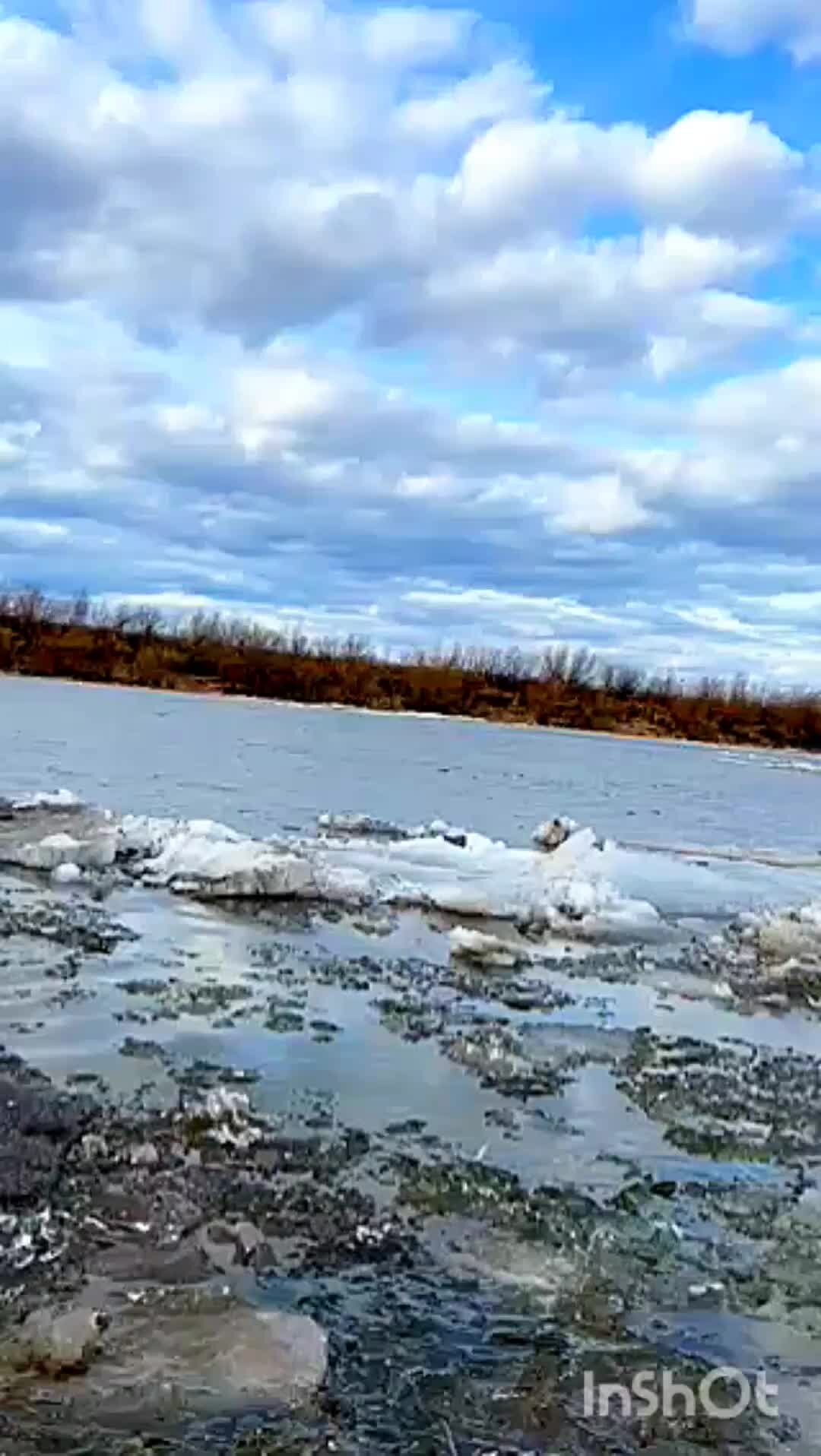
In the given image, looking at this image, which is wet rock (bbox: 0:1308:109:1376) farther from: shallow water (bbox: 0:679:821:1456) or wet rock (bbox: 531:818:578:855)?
wet rock (bbox: 531:818:578:855)

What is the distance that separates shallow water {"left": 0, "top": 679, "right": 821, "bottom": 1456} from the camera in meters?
3.52

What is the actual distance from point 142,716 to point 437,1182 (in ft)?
109

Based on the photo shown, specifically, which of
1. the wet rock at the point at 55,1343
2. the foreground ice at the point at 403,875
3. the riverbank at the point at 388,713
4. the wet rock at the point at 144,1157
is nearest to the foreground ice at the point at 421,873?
the foreground ice at the point at 403,875

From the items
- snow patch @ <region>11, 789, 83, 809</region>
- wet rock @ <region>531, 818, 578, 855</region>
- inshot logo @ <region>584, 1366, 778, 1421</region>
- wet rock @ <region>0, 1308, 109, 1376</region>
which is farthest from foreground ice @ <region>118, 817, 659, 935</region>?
wet rock @ <region>0, 1308, 109, 1376</region>

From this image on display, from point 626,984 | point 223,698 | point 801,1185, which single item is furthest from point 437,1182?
point 223,698

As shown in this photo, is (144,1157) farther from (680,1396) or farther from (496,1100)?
(680,1396)

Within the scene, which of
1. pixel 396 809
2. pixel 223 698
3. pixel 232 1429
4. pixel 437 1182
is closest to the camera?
pixel 232 1429

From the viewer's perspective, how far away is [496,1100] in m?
5.66

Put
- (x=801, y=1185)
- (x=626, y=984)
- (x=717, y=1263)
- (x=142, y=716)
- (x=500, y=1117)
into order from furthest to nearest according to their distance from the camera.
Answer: (x=142, y=716) → (x=626, y=984) → (x=500, y=1117) → (x=801, y=1185) → (x=717, y=1263)

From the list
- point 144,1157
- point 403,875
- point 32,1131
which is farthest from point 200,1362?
point 403,875

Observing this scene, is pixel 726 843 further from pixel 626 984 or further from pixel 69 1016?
pixel 69 1016

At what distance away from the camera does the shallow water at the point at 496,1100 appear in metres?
3.52

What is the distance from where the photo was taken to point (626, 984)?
827 cm

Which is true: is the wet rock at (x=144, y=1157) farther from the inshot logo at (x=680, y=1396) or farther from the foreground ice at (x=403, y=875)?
the foreground ice at (x=403, y=875)
